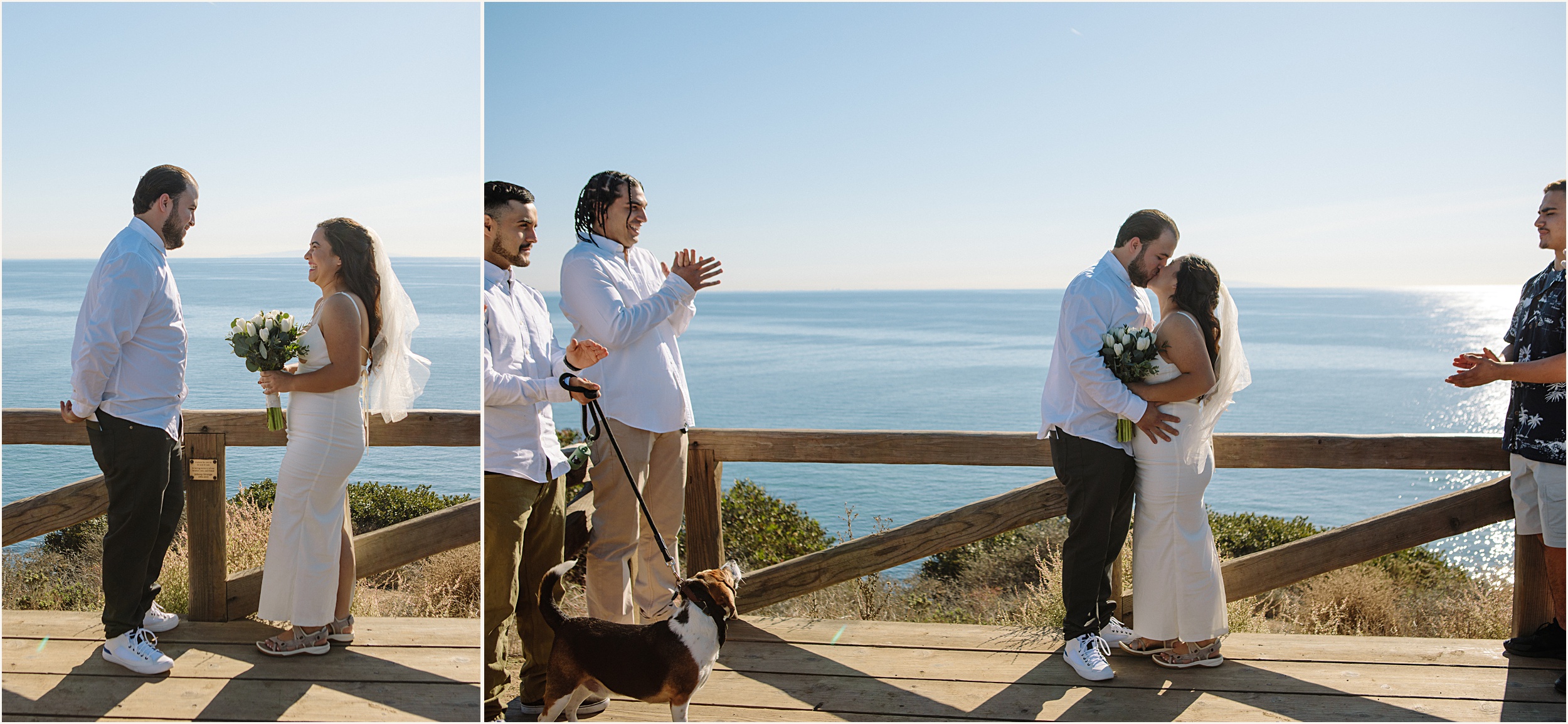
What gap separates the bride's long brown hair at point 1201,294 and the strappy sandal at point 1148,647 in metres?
1.21

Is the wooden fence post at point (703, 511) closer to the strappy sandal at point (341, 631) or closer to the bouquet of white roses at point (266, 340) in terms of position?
the strappy sandal at point (341, 631)

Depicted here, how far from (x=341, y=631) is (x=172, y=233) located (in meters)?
1.69

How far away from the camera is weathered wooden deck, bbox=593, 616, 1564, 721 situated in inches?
124

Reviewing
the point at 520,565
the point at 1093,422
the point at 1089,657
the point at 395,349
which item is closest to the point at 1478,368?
the point at 1093,422

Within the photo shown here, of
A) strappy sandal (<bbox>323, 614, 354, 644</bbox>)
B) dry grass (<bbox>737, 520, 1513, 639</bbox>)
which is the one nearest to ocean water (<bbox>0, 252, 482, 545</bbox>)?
strappy sandal (<bbox>323, 614, 354, 644</bbox>)

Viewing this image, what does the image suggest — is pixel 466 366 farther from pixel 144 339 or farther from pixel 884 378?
pixel 884 378

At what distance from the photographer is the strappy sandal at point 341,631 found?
351cm

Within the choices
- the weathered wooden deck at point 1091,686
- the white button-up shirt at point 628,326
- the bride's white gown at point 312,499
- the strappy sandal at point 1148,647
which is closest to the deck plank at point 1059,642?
the weathered wooden deck at point 1091,686

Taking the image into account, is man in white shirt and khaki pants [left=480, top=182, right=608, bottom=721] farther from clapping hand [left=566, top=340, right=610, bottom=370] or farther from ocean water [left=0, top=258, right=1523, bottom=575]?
ocean water [left=0, top=258, right=1523, bottom=575]

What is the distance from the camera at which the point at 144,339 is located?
3.11m

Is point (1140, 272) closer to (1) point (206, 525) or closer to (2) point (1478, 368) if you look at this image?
(2) point (1478, 368)

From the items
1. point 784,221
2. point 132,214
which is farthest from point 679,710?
point 784,221

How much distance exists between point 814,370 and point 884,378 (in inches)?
234

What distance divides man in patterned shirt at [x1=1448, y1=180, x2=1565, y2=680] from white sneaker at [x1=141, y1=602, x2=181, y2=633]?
5354mm
